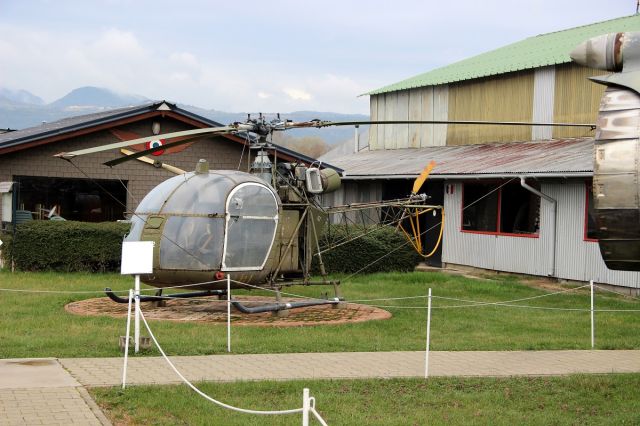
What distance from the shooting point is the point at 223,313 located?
1571cm

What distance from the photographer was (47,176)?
22891mm

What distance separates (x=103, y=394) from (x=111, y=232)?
12.5 m

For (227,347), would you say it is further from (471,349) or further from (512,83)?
(512,83)

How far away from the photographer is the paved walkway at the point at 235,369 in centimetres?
884

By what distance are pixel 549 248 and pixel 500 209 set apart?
2.26m

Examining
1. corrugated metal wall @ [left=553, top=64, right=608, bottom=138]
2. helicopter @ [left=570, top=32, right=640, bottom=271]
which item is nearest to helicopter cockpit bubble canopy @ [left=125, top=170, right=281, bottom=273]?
helicopter @ [left=570, top=32, right=640, bottom=271]

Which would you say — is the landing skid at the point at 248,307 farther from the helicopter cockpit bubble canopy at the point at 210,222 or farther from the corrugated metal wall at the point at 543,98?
the corrugated metal wall at the point at 543,98

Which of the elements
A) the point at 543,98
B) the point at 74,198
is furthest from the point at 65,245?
the point at 543,98

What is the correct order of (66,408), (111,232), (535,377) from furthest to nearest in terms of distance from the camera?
1. (111,232)
2. (535,377)
3. (66,408)

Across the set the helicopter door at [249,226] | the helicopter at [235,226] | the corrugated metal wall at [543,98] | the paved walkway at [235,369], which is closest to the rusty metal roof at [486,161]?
the corrugated metal wall at [543,98]

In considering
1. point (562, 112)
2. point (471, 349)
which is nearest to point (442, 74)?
point (562, 112)

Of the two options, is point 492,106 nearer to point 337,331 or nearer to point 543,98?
point 543,98

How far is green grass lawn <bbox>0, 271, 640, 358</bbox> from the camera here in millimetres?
12367

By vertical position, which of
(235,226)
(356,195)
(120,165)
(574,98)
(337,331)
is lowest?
(337,331)
